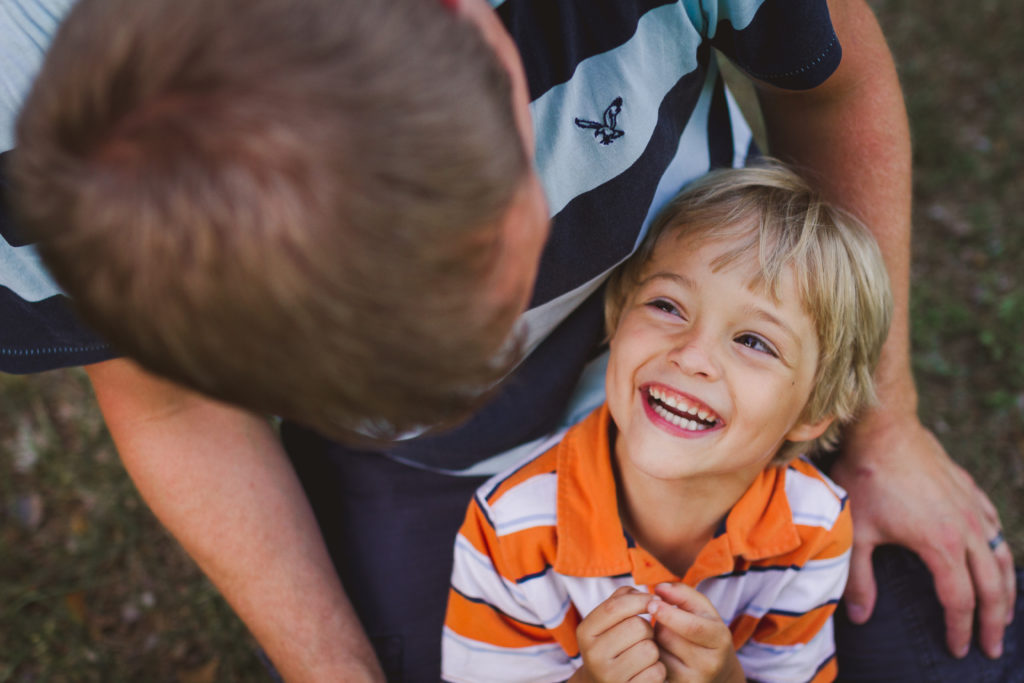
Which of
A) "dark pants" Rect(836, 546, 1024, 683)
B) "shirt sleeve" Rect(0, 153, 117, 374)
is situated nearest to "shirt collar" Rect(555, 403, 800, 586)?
"dark pants" Rect(836, 546, 1024, 683)

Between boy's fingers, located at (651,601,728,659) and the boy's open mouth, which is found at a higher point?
the boy's open mouth

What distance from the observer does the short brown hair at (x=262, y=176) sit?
2.83 ft

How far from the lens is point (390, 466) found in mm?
2283

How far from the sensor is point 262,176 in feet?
2.82

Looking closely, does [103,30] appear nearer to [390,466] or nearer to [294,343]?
[294,343]

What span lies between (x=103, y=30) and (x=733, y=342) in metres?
1.38

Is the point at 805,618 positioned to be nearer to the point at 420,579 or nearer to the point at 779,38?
the point at 420,579

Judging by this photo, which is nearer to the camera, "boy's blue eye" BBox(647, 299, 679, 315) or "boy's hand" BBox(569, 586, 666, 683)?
"boy's hand" BBox(569, 586, 666, 683)

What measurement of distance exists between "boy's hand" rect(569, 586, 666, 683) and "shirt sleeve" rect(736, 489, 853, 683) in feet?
1.49

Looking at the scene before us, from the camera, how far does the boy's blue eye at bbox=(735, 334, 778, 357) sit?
1.79m

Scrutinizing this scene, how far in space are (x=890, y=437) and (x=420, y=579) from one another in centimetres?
138

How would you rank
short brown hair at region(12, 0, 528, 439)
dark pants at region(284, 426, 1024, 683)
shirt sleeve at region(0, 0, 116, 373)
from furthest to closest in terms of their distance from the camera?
dark pants at region(284, 426, 1024, 683)
shirt sleeve at region(0, 0, 116, 373)
short brown hair at region(12, 0, 528, 439)

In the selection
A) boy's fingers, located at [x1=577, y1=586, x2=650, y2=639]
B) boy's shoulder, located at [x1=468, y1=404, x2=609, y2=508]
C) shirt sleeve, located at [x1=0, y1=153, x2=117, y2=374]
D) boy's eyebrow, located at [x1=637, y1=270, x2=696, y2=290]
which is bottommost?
boy's fingers, located at [x1=577, y1=586, x2=650, y2=639]

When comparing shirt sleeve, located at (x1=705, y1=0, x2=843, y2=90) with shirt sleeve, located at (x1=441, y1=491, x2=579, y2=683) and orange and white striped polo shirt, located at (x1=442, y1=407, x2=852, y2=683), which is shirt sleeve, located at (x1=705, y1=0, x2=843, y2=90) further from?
shirt sleeve, located at (x1=441, y1=491, x2=579, y2=683)
